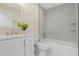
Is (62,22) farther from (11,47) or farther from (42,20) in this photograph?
(11,47)

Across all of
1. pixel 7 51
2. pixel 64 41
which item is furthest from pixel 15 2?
pixel 64 41

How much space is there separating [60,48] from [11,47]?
48.9 inches

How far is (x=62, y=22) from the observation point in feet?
7.91

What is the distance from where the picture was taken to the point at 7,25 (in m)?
2.03

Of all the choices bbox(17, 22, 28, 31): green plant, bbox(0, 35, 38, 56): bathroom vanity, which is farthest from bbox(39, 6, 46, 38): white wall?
bbox(0, 35, 38, 56): bathroom vanity

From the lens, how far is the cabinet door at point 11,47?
1263 millimetres

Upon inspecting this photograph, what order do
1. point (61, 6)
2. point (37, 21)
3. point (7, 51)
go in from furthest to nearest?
point (37, 21) < point (61, 6) < point (7, 51)

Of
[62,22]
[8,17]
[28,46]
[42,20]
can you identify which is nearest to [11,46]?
[28,46]

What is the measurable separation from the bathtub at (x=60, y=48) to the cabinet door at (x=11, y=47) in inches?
36.2

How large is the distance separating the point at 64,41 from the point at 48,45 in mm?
478

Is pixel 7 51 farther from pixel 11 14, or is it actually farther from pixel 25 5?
pixel 25 5

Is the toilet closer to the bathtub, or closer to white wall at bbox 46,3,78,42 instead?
the bathtub

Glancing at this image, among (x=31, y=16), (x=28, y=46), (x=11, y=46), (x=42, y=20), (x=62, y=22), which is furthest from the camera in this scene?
(x=42, y=20)

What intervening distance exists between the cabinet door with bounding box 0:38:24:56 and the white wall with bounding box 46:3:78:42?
1.04 meters
